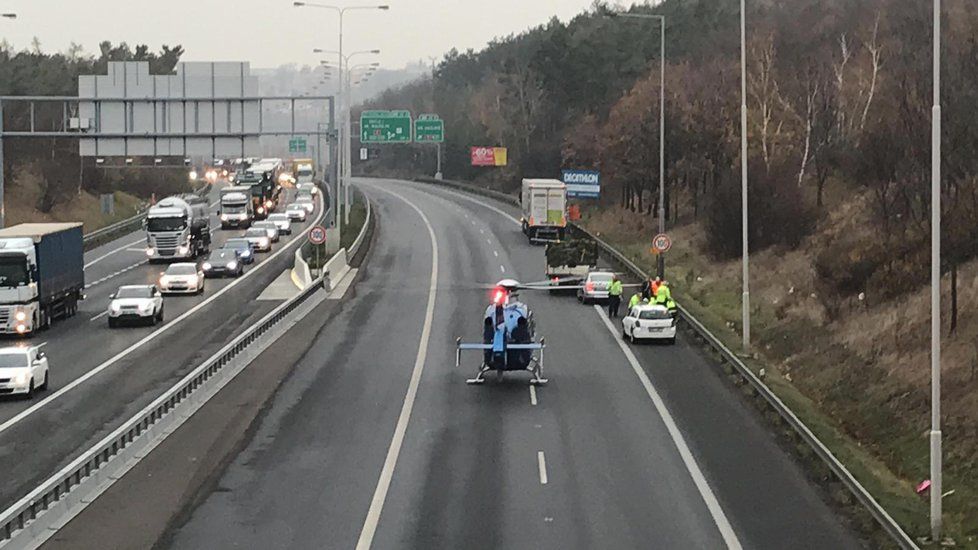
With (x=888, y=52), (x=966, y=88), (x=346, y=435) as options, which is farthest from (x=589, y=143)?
(x=346, y=435)

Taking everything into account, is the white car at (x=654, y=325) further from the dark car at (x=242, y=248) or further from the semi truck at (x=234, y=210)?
the semi truck at (x=234, y=210)

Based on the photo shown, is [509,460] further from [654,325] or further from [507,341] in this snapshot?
[654,325]

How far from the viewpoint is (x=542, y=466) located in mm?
26734

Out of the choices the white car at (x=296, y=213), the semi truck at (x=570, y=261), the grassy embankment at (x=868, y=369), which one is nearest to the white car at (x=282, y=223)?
the white car at (x=296, y=213)

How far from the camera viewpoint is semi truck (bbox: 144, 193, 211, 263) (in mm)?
71000

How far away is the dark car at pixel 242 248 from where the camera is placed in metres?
69.3

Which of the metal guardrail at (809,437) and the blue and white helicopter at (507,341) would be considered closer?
the metal guardrail at (809,437)

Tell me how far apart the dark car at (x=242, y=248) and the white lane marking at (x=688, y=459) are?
31175 mm

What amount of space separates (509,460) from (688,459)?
11.3 feet

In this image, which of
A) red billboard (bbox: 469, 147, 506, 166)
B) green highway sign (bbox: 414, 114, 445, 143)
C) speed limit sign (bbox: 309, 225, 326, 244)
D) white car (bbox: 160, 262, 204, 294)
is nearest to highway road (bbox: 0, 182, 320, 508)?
white car (bbox: 160, 262, 204, 294)

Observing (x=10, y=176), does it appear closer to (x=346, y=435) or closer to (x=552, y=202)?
(x=552, y=202)

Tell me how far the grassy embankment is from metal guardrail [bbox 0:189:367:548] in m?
12.9

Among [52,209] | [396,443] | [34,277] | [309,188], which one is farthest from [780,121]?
[309,188]

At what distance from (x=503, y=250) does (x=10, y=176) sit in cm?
4594
